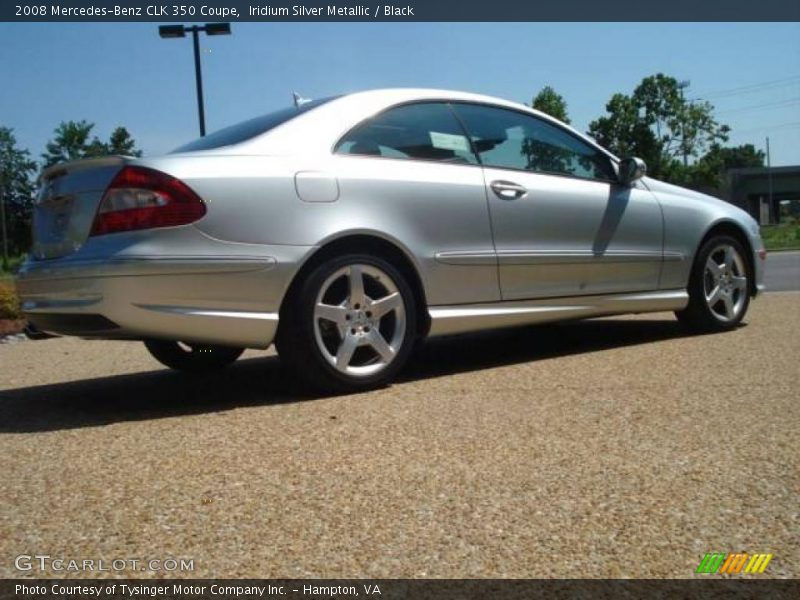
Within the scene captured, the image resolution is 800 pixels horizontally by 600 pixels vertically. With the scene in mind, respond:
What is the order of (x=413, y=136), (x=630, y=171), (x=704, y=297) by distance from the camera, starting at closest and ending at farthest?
(x=413, y=136)
(x=630, y=171)
(x=704, y=297)

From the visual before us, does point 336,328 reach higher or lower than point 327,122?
lower

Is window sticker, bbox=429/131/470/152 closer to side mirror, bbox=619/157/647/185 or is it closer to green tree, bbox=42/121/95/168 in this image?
side mirror, bbox=619/157/647/185

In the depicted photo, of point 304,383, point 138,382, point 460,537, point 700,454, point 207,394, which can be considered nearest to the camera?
point 460,537

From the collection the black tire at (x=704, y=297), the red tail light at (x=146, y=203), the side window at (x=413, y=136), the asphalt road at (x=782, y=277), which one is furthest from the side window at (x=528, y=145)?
the asphalt road at (x=782, y=277)

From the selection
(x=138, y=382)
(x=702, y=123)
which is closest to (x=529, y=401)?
(x=138, y=382)

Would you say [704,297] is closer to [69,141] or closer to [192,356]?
[192,356]

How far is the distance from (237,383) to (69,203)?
1367 mm

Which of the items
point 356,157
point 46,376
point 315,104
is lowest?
point 46,376

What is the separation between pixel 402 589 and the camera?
67.2 inches

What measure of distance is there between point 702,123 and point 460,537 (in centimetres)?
5884

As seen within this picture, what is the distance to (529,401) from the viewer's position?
3.49 meters

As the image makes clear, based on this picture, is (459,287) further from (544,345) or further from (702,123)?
(702,123)

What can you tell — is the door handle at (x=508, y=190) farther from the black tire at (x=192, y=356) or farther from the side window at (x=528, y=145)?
the black tire at (x=192, y=356)

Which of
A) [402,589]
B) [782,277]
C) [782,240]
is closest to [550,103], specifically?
[782,240]
